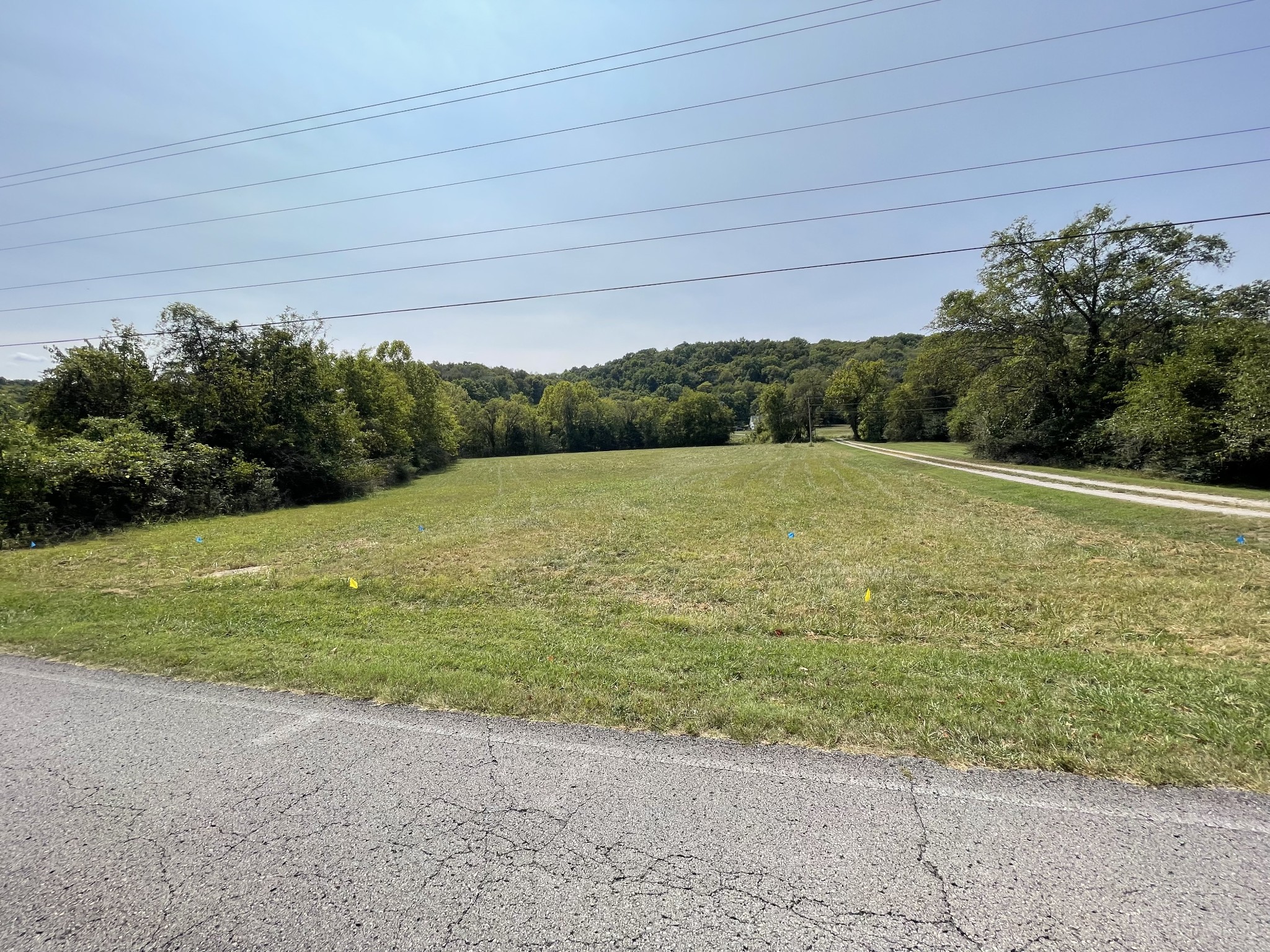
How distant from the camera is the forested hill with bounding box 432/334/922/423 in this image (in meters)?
109

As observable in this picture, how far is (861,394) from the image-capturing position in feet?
253

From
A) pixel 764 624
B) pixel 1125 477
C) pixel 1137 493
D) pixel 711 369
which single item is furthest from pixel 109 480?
pixel 711 369

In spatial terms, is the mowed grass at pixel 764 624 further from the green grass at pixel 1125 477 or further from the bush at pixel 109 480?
the green grass at pixel 1125 477

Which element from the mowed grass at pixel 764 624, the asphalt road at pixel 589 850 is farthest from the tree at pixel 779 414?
the asphalt road at pixel 589 850

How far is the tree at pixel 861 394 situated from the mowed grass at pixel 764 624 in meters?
63.1

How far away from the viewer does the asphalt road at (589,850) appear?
6.98ft

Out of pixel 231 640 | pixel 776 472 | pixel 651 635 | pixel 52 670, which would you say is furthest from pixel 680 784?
pixel 776 472

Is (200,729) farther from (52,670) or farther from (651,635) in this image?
(651,635)

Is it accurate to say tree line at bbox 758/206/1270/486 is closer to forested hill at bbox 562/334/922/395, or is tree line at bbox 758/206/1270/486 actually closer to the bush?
the bush

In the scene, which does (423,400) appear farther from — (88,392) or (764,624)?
(764,624)

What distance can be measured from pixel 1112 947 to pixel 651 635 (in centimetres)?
434

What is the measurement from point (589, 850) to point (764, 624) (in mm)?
4257

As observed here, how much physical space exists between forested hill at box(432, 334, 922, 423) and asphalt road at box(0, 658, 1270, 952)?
9512 centimetres

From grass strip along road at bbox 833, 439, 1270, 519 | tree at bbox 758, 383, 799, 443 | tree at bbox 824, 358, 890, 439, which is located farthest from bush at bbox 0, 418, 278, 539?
tree at bbox 758, 383, 799, 443
